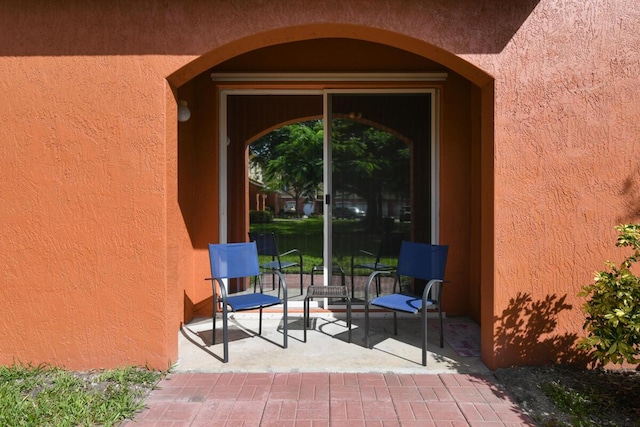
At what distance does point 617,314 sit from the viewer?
2.54 meters

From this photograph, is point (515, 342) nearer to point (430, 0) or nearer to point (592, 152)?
point (592, 152)

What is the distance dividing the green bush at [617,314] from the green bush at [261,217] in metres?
3.34

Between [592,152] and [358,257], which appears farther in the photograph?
[358,257]

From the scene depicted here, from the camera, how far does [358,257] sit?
4.70m

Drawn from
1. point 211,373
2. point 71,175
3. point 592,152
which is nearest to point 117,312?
point 211,373

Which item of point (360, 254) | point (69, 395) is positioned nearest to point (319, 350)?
point (360, 254)

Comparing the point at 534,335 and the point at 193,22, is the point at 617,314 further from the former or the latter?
the point at 193,22

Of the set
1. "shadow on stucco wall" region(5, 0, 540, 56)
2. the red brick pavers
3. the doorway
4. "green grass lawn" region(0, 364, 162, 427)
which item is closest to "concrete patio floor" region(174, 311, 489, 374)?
the red brick pavers

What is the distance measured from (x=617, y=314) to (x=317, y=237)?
3.00m

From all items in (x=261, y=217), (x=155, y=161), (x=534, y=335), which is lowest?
(x=534, y=335)

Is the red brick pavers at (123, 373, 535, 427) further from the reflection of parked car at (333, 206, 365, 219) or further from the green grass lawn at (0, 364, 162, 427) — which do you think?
the reflection of parked car at (333, 206, 365, 219)

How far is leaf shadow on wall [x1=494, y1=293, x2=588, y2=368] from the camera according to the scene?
318 centimetres

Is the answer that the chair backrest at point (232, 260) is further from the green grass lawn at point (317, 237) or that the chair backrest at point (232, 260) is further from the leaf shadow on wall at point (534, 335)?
the leaf shadow on wall at point (534, 335)

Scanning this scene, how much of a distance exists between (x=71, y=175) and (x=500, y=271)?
358cm
